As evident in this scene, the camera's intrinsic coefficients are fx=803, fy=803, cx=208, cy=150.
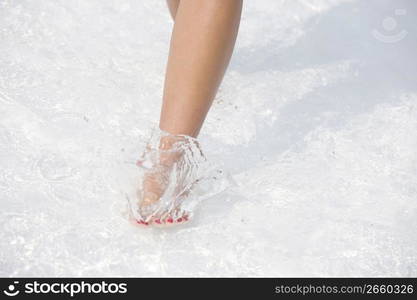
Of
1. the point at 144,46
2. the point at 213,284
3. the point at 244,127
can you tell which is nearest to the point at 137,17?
the point at 144,46

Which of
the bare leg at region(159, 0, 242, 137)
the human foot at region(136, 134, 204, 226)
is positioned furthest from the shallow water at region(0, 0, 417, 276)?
the bare leg at region(159, 0, 242, 137)

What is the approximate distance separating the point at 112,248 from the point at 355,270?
1.23 ft

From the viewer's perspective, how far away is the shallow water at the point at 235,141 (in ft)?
4.07

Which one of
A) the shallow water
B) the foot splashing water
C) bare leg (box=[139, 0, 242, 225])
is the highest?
bare leg (box=[139, 0, 242, 225])

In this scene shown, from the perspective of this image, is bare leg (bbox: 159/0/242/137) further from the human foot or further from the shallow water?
the shallow water

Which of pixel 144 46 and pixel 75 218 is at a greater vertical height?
pixel 75 218

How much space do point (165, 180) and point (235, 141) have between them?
1.01 feet

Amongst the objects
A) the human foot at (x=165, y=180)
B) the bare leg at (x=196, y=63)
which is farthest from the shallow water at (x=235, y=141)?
the bare leg at (x=196, y=63)

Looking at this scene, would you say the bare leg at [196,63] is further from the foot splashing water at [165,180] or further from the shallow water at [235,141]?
the shallow water at [235,141]

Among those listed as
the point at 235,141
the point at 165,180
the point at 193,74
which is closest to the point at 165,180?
the point at 165,180

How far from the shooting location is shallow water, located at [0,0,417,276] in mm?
1241

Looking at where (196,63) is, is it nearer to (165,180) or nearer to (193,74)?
(193,74)

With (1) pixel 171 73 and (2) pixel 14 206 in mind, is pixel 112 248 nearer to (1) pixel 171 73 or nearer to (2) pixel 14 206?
(2) pixel 14 206

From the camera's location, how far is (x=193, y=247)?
1.25 meters
